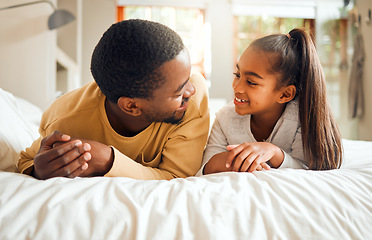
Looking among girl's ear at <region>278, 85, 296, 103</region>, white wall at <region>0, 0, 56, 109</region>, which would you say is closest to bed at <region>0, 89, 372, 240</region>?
girl's ear at <region>278, 85, 296, 103</region>

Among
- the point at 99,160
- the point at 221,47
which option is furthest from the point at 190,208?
the point at 221,47

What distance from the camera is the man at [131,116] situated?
707mm

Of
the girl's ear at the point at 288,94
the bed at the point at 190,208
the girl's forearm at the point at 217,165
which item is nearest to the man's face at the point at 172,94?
the girl's forearm at the point at 217,165

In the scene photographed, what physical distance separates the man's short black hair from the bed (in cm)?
28

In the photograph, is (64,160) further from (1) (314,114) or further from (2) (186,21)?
(2) (186,21)

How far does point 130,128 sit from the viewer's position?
36.3 inches

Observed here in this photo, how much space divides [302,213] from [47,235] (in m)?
0.40

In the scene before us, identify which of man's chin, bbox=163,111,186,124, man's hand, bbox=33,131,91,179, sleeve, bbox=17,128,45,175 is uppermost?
man's chin, bbox=163,111,186,124

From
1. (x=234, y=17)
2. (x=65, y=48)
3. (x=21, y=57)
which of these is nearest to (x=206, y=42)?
(x=234, y=17)

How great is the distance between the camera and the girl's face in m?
1.00

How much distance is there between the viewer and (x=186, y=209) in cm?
52

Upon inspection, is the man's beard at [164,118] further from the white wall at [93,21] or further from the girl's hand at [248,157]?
the white wall at [93,21]

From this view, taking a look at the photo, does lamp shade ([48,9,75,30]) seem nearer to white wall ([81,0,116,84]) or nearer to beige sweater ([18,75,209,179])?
beige sweater ([18,75,209,179])

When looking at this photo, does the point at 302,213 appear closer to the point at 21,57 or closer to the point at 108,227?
the point at 108,227
